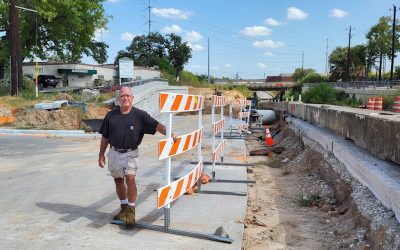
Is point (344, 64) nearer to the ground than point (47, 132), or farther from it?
farther from it

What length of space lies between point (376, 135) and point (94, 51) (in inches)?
1858

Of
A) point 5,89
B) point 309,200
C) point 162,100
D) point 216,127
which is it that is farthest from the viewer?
point 5,89

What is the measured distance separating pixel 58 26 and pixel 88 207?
3566cm

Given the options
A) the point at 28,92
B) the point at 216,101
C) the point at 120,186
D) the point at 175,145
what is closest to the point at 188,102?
the point at 175,145

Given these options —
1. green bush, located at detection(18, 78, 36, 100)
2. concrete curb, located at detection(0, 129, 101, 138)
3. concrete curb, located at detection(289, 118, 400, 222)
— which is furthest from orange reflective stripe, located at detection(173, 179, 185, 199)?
green bush, located at detection(18, 78, 36, 100)

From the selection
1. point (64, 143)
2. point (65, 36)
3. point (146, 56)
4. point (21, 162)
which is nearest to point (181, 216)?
point (21, 162)

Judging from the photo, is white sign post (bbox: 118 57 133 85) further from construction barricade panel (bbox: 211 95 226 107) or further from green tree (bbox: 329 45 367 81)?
green tree (bbox: 329 45 367 81)

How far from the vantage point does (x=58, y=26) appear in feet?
127

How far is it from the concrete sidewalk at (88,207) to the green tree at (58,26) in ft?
91.3

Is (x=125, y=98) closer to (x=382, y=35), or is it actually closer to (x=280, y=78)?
(x=382, y=35)

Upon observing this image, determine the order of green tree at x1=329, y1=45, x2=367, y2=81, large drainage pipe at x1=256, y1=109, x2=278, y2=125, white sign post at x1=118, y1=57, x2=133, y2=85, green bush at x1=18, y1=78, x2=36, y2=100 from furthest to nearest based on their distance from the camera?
1. green tree at x1=329, y1=45, x2=367, y2=81
2. white sign post at x1=118, y1=57, x2=133, y2=85
3. large drainage pipe at x1=256, y1=109, x2=278, y2=125
4. green bush at x1=18, y1=78, x2=36, y2=100

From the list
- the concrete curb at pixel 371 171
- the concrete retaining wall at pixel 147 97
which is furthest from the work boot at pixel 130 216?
the concrete retaining wall at pixel 147 97

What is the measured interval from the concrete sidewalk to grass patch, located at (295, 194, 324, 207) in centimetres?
104

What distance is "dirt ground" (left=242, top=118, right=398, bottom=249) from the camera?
5402 mm
